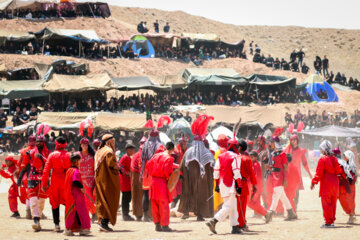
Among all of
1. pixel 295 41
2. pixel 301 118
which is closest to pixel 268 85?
pixel 301 118

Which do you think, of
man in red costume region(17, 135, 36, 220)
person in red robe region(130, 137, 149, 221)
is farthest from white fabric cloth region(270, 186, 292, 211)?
man in red costume region(17, 135, 36, 220)

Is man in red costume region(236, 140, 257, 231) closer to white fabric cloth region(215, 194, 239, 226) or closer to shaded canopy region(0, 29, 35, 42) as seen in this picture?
white fabric cloth region(215, 194, 239, 226)

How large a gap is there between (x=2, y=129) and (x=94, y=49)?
18.4 metres

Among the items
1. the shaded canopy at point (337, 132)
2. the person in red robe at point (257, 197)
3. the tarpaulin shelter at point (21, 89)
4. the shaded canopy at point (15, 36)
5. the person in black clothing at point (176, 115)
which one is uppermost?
the shaded canopy at point (15, 36)

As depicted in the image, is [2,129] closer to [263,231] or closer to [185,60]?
[263,231]

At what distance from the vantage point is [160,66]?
166 ft

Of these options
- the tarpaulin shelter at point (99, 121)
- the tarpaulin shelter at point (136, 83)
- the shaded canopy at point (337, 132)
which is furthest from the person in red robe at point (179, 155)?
the tarpaulin shelter at point (136, 83)

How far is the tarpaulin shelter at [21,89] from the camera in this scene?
3453cm

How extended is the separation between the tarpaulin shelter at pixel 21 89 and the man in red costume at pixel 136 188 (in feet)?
73.3

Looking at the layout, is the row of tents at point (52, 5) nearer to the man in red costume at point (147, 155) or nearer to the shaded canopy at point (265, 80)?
the shaded canopy at point (265, 80)

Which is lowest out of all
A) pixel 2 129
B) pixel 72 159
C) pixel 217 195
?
pixel 2 129

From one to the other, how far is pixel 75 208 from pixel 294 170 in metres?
5.90

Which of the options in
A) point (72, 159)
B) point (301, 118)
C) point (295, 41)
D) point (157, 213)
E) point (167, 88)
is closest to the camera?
point (72, 159)

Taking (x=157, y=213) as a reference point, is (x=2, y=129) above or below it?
below
